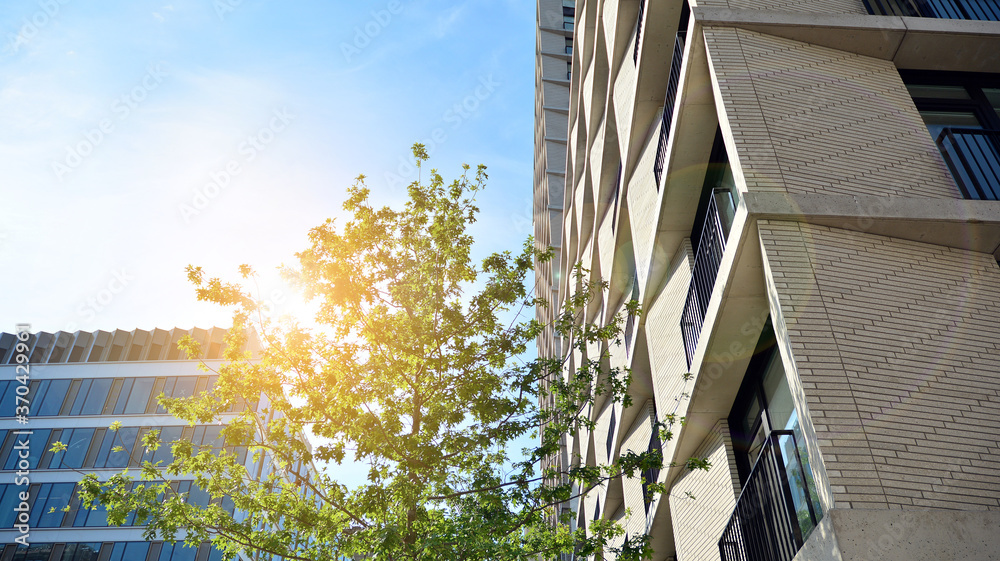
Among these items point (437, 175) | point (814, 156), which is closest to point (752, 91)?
point (814, 156)

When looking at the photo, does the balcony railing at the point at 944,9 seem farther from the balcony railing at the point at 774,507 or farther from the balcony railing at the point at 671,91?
the balcony railing at the point at 774,507

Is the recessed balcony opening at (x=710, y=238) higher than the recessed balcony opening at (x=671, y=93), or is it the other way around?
the recessed balcony opening at (x=671, y=93)

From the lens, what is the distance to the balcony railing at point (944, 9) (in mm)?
9633

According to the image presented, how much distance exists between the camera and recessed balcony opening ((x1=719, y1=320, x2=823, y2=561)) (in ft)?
20.7

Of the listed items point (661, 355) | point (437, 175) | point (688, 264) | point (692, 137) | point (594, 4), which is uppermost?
point (594, 4)

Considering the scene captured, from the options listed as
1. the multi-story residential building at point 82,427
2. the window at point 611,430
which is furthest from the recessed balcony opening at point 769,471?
the multi-story residential building at point 82,427

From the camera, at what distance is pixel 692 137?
10047 millimetres

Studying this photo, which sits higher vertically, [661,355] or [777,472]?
[661,355]

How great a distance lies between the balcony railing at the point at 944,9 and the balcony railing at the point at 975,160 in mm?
2497

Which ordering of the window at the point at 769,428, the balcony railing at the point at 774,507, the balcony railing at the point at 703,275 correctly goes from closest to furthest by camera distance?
the balcony railing at the point at 774,507, the window at the point at 769,428, the balcony railing at the point at 703,275

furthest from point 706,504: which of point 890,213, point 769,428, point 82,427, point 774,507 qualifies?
point 82,427

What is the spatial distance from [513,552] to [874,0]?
10420 mm

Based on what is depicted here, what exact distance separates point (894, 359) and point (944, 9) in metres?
6.78

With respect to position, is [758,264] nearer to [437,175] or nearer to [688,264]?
[688,264]
